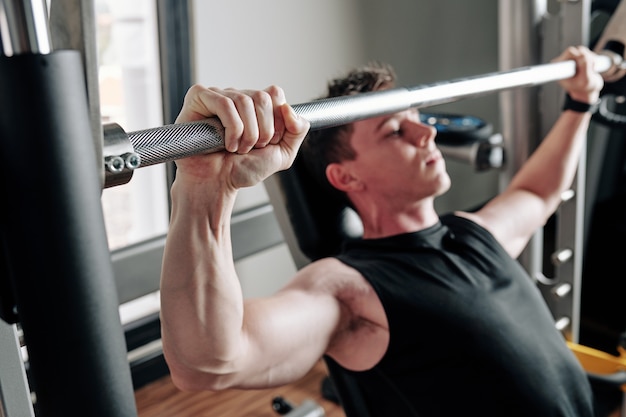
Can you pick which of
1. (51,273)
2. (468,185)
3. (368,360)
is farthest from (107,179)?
(468,185)

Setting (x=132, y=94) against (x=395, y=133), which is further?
(x=132, y=94)

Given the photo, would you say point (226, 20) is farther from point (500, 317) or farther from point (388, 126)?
point (500, 317)

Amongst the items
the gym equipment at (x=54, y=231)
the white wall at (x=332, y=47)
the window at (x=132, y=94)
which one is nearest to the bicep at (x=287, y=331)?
the gym equipment at (x=54, y=231)

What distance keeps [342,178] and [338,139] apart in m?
0.10

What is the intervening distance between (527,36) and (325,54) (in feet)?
3.89

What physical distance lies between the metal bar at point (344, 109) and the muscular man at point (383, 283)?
36 mm

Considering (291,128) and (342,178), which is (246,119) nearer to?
(291,128)

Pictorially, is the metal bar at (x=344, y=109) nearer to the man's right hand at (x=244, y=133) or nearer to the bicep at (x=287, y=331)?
the man's right hand at (x=244, y=133)

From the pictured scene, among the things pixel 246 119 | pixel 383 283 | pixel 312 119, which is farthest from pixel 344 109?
pixel 383 283

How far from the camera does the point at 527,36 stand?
186cm

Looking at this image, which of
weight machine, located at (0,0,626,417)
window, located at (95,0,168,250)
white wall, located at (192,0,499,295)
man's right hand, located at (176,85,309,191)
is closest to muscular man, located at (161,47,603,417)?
man's right hand, located at (176,85,309,191)

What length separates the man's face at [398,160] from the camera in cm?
164

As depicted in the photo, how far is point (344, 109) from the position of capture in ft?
3.00

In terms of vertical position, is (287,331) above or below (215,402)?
above
